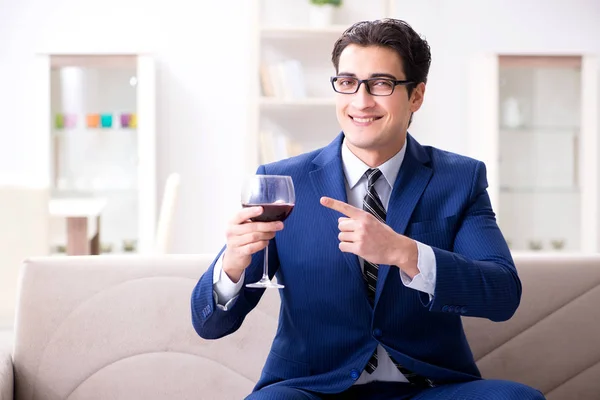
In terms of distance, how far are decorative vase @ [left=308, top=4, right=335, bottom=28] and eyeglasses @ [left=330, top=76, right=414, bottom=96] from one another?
3.73m

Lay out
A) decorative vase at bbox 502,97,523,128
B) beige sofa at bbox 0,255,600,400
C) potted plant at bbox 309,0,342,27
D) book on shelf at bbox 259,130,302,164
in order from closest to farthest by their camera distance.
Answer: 1. beige sofa at bbox 0,255,600,400
2. book on shelf at bbox 259,130,302,164
3. potted plant at bbox 309,0,342,27
4. decorative vase at bbox 502,97,523,128

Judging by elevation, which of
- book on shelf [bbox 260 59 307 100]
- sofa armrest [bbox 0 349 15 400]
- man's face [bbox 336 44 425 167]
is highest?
book on shelf [bbox 260 59 307 100]

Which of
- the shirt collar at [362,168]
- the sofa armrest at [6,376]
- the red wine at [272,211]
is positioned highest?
the shirt collar at [362,168]

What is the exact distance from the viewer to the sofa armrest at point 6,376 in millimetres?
1855

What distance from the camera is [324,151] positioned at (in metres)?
1.96

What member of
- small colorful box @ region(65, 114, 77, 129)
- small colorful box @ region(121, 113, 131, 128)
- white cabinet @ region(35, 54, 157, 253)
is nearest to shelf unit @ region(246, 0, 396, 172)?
white cabinet @ region(35, 54, 157, 253)

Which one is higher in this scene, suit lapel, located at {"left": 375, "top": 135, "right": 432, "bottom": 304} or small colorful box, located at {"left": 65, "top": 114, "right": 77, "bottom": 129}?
small colorful box, located at {"left": 65, "top": 114, "right": 77, "bottom": 129}

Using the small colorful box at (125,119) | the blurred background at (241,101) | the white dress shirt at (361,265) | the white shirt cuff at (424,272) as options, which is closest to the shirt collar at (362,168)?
the white dress shirt at (361,265)

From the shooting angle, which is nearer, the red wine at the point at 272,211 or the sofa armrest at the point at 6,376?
the red wine at the point at 272,211

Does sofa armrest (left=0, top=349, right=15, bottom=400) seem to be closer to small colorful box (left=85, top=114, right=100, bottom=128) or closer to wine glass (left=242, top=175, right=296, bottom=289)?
wine glass (left=242, top=175, right=296, bottom=289)

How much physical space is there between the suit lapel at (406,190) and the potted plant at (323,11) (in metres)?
3.72

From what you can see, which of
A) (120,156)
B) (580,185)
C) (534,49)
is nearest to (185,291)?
(120,156)

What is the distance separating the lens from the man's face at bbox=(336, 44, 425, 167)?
1.83 metres

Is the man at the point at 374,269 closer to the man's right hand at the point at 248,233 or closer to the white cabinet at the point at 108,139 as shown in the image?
the man's right hand at the point at 248,233
